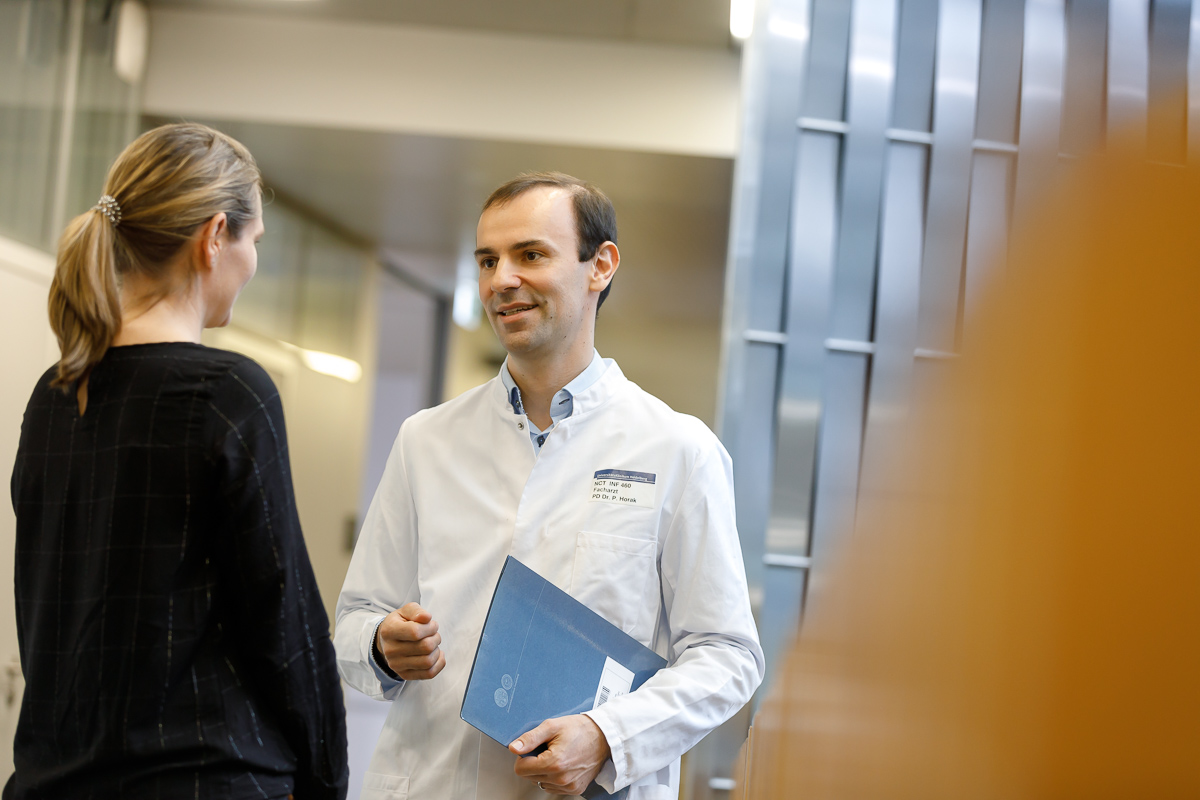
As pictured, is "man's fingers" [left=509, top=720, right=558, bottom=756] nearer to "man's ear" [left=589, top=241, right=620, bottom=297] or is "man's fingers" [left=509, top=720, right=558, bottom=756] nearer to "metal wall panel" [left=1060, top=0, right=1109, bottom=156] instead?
"man's ear" [left=589, top=241, right=620, bottom=297]

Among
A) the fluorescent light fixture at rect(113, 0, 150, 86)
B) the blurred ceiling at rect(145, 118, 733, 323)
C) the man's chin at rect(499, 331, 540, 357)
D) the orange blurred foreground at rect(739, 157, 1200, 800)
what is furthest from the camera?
the blurred ceiling at rect(145, 118, 733, 323)

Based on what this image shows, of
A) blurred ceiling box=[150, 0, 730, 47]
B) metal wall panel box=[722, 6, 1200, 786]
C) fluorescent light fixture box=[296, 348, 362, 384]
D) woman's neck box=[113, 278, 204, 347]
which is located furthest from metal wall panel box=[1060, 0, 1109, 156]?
fluorescent light fixture box=[296, 348, 362, 384]

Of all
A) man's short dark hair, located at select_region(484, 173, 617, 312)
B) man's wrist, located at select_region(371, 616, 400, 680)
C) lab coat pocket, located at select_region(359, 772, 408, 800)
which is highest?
man's short dark hair, located at select_region(484, 173, 617, 312)

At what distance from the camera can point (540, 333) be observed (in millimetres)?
1679

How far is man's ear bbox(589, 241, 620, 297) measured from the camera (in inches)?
71.9

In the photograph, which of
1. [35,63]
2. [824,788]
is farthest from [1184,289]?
[35,63]

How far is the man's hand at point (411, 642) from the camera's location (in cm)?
141

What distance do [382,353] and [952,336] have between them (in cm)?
1217

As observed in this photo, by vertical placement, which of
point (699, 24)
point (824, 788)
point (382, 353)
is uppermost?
point (699, 24)

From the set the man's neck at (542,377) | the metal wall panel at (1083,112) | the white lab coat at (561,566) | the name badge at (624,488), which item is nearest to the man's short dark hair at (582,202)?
the man's neck at (542,377)

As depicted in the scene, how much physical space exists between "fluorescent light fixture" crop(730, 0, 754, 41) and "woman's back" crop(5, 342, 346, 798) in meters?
3.33

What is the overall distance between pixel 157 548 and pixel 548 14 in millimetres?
3631

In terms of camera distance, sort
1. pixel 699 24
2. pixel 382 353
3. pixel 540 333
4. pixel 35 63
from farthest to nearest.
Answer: pixel 382 353 < pixel 699 24 < pixel 35 63 < pixel 540 333

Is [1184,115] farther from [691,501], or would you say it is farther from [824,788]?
[691,501]
